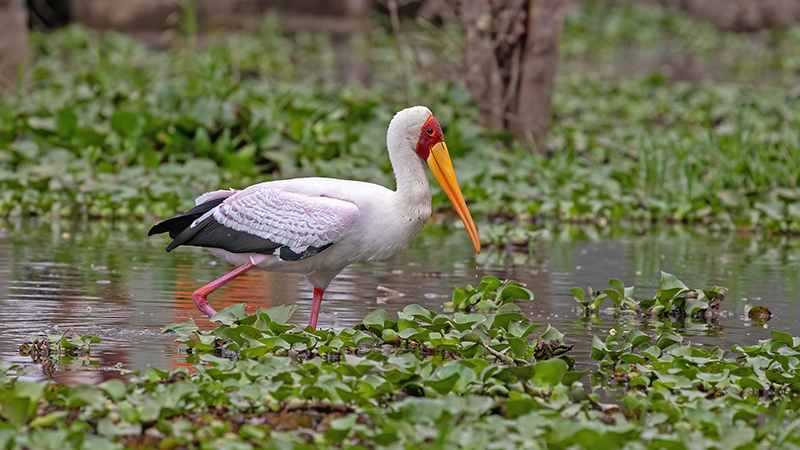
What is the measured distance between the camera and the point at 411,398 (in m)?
3.96

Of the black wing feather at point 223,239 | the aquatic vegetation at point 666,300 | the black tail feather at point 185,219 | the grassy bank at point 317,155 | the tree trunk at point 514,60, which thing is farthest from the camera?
the tree trunk at point 514,60

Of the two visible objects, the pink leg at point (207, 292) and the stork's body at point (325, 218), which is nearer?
the stork's body at point (325, 218)

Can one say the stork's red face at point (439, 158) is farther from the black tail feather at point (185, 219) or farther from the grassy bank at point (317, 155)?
the grassy bank at point (317, 155)

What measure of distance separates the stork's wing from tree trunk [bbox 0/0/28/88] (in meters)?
9.11

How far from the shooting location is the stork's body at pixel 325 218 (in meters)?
5.41

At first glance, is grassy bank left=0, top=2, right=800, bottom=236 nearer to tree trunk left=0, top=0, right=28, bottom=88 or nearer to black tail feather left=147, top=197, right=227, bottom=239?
tree trunk left=0, top=0, right=28, bottom=88

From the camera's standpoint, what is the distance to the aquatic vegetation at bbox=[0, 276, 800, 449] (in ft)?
12.1

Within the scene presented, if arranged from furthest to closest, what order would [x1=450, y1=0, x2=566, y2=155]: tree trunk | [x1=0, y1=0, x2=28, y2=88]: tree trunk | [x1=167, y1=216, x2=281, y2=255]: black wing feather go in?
1. [x1=0, y1=0, x2=28, y2=88]: tree trunk
2. [x1=450, y1=0, x2=566, y2=155]: tree trunk
3. [x1=167, y1=216, x2=281, y2=255]: black wing feather

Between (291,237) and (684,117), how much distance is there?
11918 millimetres

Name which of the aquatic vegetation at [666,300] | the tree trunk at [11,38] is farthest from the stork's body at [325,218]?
the tree trunk at [11,38]

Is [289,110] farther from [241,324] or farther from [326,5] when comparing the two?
[326,5]

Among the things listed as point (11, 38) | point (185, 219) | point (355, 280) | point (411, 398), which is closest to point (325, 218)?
point (185, 219)

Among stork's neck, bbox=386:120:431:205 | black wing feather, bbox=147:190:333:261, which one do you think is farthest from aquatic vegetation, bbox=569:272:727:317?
black wing feather, bbox=147:190:333:261

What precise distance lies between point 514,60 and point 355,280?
17.9ft
